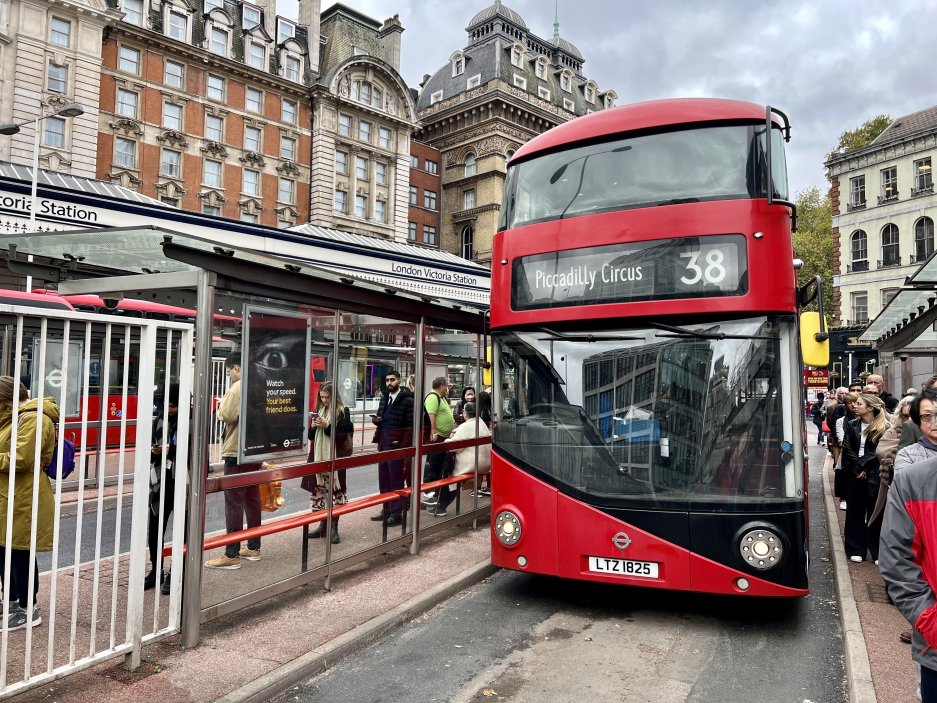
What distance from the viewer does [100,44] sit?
3241cm

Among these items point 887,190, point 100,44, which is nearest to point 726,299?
point 100,44

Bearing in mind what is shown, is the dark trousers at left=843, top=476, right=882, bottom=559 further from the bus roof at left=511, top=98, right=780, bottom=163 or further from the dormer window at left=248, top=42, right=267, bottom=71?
the dormer window at left=248, top=42, right=267, bottom=71

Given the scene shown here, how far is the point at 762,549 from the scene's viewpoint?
17.2 feet

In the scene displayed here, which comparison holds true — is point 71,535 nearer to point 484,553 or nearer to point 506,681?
point 484,553

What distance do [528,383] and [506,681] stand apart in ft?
7.80

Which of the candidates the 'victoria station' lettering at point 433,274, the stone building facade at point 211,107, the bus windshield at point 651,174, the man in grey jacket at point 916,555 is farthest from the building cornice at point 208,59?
the man in grey jacket at point 916,555

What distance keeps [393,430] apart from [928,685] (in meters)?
5.68

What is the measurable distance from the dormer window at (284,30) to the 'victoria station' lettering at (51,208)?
32.2m

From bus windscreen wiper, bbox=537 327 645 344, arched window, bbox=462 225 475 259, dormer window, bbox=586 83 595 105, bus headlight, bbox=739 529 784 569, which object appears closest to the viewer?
bus headlight, bbox=739 529 784 569

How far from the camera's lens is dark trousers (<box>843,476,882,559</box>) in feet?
24.7

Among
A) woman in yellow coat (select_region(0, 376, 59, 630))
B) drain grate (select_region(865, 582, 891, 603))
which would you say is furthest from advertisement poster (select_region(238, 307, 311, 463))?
drain grate (select_region(865, 582, 891, 603))

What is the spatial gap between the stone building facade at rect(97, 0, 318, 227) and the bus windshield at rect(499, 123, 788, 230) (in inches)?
1343

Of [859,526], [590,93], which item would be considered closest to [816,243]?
[590,93]

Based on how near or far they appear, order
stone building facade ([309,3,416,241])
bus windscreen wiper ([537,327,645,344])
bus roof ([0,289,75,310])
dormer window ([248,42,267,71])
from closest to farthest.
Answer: bus windscreen wiper ([537,327,645,344]), bus roof ([0,289,75,310]), dormer window ([248,42,267,71]), stone building facade ([309,3,416,241])
